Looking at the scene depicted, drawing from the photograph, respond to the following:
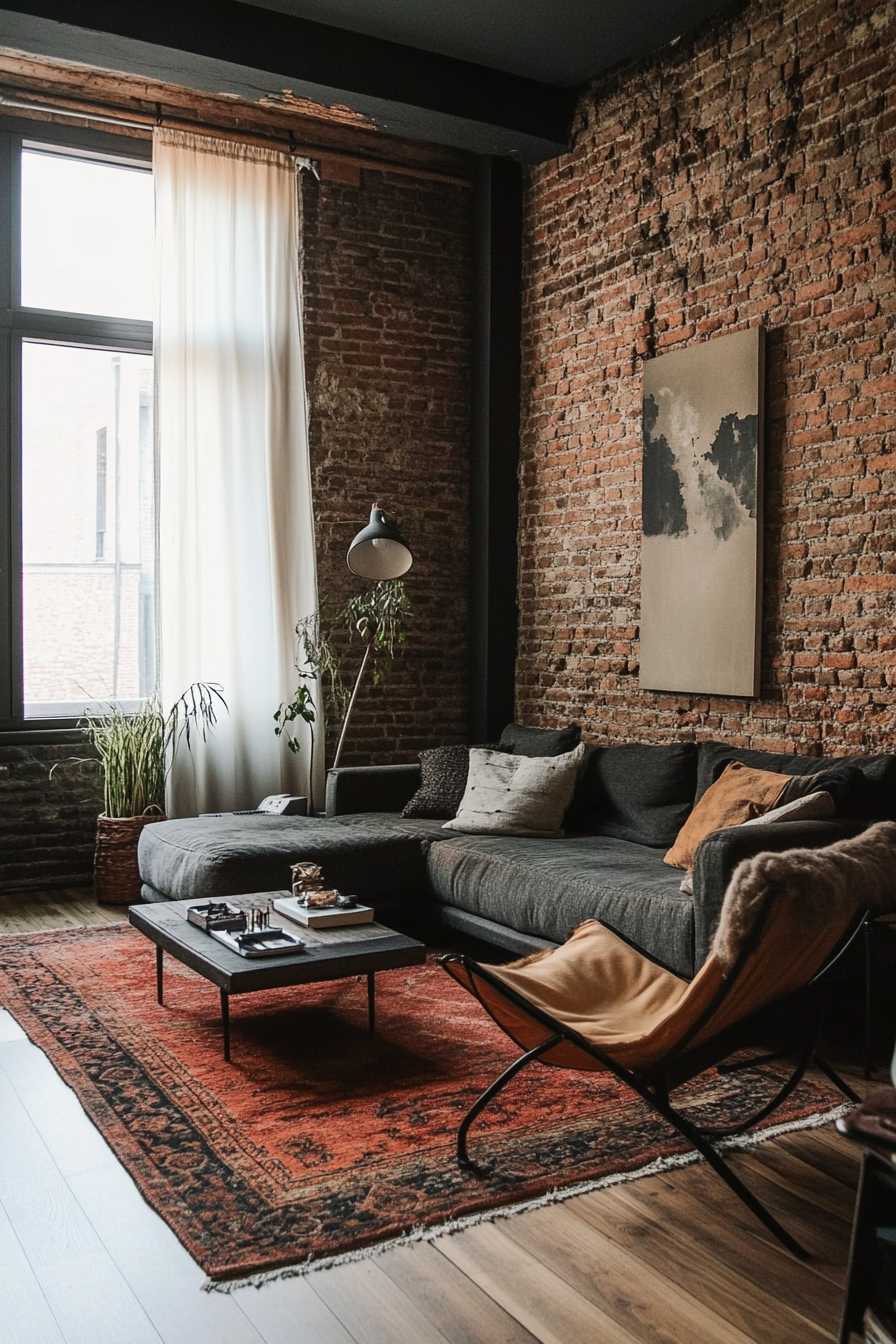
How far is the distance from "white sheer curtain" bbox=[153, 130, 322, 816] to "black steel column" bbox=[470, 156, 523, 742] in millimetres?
1021

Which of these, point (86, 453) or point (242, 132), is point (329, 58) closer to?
point (242, 132)

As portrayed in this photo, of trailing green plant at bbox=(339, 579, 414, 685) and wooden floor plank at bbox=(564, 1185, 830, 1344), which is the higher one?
trailing green plant at bbox=(339, 579, 414, 685)

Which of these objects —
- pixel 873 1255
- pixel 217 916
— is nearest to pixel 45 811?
pixel 217 916

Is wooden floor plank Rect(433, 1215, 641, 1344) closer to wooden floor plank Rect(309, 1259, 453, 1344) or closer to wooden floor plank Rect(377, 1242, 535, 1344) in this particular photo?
wooden floor plank Rect(377, 1242, 535, 1344)

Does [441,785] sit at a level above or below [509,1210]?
above

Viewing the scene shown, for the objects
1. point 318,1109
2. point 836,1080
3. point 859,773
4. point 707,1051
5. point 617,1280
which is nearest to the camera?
point 617,1280

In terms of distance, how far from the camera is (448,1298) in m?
2.32

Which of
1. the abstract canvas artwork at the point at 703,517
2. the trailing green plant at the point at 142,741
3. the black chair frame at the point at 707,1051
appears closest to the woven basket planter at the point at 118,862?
the trailing green plant at the point at 142,741

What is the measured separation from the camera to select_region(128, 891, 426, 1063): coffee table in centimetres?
345

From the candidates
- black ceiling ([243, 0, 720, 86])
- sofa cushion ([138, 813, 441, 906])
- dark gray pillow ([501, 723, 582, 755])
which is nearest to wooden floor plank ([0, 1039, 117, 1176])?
sofa cushion ([138, 813, 441, 906])

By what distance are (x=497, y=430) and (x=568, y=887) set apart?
3315mm

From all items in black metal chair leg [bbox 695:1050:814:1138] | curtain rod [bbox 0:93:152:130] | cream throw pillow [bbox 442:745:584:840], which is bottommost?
black metal chair leg [bbox 695:1050:814:1138]

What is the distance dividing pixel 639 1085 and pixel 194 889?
8.06ft

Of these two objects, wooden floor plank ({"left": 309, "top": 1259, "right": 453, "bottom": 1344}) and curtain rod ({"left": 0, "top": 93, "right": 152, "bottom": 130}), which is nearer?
wooden floor plank ({"left": 309, "top": 1259, "right": 453, "bottom": 1344})
